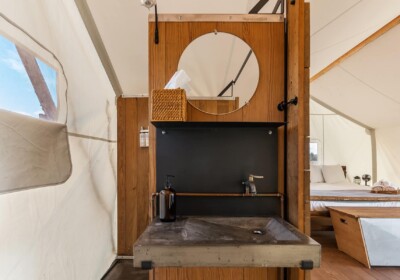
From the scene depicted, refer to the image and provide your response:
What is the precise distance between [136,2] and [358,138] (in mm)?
5588

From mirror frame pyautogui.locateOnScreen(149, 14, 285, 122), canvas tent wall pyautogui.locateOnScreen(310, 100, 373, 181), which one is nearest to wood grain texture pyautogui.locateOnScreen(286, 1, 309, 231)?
mirror frame pyautogui.locateOnScreen(149, 14, 285, 122)

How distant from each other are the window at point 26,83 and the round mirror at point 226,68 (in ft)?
2.76

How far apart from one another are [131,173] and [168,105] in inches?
70.9

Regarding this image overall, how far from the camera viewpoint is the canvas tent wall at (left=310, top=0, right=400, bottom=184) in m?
2.98

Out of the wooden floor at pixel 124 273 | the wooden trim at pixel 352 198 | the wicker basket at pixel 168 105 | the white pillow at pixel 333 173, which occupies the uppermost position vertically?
the wicker basket at pixel 168 105

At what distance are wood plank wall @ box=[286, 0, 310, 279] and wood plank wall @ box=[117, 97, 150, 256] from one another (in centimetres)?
193

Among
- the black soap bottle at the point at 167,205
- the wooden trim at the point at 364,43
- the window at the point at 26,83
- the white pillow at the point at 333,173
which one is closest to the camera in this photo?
the window at the point at 26,83

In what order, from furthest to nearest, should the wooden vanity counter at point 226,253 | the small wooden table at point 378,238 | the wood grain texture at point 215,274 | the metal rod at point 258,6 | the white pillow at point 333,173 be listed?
the white pillow at point 333,173 < the small wooden table at point 378,238 < the metal rod at point 258,6 < the wood grain texture at point 215,274 < the wooden vanity counter at point 226,253

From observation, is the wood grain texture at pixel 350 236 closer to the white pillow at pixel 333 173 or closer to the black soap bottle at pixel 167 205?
the white pillow at pixel 333 173

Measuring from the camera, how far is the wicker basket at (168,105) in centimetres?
136

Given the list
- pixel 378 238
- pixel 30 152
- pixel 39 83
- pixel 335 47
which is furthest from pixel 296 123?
pixel 335 47

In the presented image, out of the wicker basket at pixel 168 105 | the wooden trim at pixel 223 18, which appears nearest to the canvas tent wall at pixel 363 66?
the wooden trim at pixel 223 18

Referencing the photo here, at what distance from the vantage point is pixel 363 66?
3908 millimetres

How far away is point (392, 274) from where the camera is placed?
2.54m
